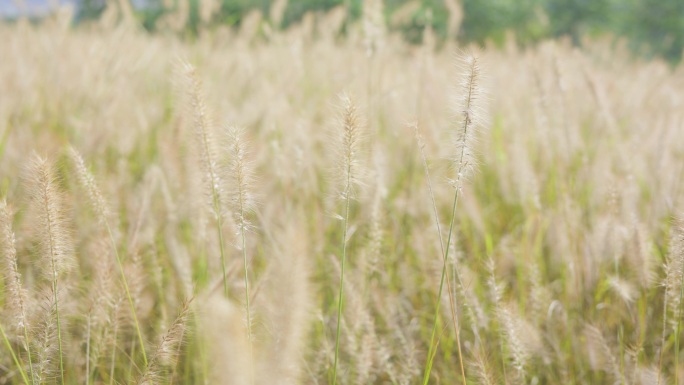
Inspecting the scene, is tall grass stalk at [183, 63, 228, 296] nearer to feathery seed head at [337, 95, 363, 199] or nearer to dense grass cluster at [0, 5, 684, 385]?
dense grass cluster at [0, 5, 684, 385]

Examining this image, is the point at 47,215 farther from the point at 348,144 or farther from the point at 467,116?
the point at 467,116

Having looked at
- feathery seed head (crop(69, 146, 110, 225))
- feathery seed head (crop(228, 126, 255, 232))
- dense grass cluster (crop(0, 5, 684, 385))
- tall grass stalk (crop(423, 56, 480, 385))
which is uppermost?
tall grass stalk (crop(423, 56, 480, 385))

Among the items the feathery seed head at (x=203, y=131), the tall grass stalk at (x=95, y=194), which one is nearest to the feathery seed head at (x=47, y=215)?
the tall grass stalk at (x=95, y=194)

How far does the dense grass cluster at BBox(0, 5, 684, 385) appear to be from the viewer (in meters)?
0.79

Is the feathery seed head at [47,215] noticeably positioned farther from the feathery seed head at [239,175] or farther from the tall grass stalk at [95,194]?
the feathery seed head at [239,175]

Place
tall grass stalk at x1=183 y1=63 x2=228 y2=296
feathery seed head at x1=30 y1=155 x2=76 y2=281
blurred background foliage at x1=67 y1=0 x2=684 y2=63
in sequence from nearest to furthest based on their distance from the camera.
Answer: feathery seed head at x1=30 y1=155 x2=76 y2=281
tall grass stalk at x1=183 y1=63 x2=228 y2=296
blurred background foliage at x1=67 y1=0 x2=684 y2=63

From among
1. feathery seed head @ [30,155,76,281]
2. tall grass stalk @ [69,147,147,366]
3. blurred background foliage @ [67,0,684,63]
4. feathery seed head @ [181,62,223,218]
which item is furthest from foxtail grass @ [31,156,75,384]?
blurred background foliage @ [67,0,684,63]

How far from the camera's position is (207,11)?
2779 millimetres

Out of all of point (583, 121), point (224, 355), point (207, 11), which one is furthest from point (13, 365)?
point (583, 121)

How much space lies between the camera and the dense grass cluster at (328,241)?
0.79 meters

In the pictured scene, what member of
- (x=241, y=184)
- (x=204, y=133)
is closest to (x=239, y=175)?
(x=241, y=184)

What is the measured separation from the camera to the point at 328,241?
1773 mm

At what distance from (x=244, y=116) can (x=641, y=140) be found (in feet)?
5.91

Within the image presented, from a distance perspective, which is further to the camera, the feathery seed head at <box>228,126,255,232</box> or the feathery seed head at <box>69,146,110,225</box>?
the feathery seed head at <box>69,146,110,225</box>
